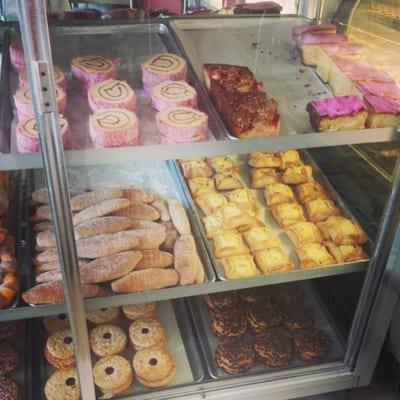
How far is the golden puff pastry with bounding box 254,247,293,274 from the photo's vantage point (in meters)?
1.65

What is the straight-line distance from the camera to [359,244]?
1787 millimetres

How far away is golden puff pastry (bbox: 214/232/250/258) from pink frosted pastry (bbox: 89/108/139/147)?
562mm

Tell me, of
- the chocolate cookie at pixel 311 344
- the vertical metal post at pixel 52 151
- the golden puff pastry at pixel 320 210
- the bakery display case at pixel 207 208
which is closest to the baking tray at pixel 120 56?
the bakery display case at pixel 207 208

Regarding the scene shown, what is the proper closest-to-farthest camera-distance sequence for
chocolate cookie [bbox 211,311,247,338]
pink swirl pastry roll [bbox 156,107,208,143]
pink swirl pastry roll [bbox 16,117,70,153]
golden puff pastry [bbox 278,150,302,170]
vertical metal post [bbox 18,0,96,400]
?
vertical metal post [bbox 18,0,96,400], pink swirl pastry roll [bbox 16,117,70,153], pink swirl pastry roll [bbox 156,107,208,143], chocolate cookie [bbox 211,311,247,338], golden puff pastry [bbox 278,150,302,170]

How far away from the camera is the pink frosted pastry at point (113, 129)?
4.17 ft

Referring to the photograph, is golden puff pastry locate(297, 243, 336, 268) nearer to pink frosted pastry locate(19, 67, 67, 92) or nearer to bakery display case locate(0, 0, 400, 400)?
bakery display case locate(0, 0, 400, 400)

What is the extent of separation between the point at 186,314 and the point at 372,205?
877mm

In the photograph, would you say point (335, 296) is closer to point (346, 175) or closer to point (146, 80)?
point (346, 175)

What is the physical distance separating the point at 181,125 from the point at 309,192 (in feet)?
2.61

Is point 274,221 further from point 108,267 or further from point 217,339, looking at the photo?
point 108,267

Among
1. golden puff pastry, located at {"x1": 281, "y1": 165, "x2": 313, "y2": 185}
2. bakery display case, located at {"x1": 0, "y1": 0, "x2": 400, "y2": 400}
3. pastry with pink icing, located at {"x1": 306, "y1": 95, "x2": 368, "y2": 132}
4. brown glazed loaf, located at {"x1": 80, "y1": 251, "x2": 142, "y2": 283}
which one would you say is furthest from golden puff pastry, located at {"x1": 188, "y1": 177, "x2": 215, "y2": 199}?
pastry with pink icing, located at {"x1": 306, "y1": 95, "x2": 368, "y2": 132}

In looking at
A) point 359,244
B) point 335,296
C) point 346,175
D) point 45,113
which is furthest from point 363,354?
point 45,113

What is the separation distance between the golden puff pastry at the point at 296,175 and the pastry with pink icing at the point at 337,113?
46cm

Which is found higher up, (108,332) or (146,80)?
(146,80)
